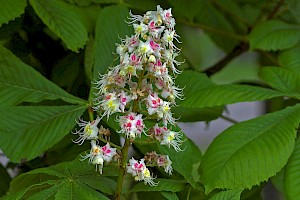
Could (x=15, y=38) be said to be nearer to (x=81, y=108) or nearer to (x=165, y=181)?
(x=81, y=108)

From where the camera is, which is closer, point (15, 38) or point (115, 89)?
point (115, 89)

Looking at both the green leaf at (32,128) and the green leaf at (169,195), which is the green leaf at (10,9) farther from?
the green leaf at (169,195)

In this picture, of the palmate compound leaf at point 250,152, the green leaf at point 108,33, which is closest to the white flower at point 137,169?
the palmate compound leaf at point 250,152

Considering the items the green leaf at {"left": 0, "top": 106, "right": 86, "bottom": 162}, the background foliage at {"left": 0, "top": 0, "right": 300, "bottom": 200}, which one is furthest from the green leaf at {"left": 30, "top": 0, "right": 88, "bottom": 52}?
the green leaf at {"left": 0, "top": 106, "right": 86, "bottom": 162}

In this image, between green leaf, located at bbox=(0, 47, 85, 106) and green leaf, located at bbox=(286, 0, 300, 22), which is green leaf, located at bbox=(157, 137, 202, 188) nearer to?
green leaf, located at bbox=(0, 47, 85, 106)

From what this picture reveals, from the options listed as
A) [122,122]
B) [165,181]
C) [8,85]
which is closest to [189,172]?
[165,181]

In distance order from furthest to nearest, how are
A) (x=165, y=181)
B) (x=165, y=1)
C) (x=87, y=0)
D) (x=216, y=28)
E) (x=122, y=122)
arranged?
(x=216, y=28), (x=165, y=1), (x=87, y=0), (x=165, y=181), (x=122, y=122)
